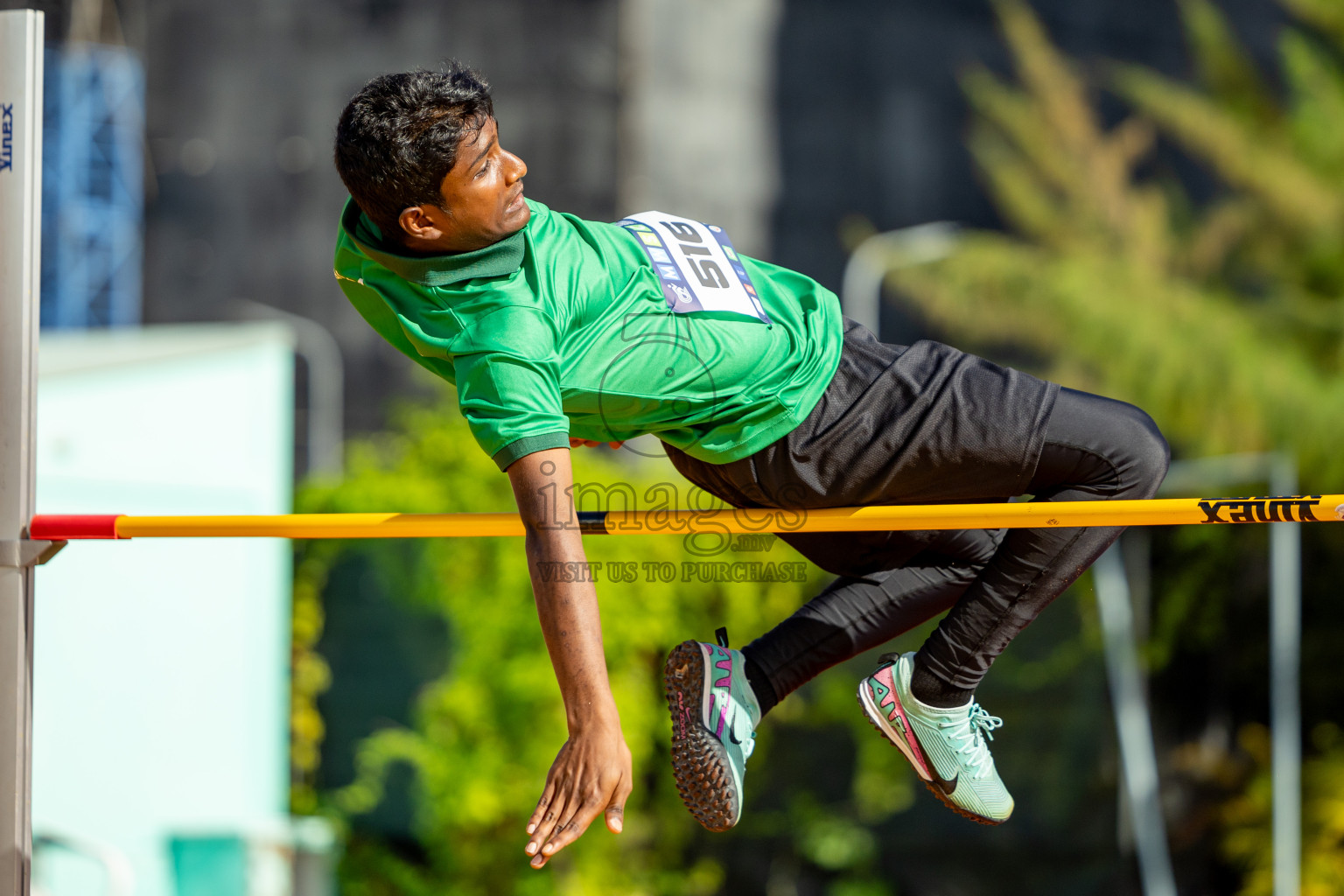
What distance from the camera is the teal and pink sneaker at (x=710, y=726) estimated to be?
282 cm

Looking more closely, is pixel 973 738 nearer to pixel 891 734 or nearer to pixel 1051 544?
pixel 891 734

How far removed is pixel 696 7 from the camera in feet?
39.0

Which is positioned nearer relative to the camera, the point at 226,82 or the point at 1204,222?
the point at 1204,222

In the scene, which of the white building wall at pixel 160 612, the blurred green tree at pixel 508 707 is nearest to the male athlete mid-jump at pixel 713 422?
the blurred green tree at pixel 508 707

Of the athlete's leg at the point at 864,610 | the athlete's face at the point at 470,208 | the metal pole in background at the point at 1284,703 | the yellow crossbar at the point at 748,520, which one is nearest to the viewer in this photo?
the athlete's face at the point at 470,208

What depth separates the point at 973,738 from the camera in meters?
2.86

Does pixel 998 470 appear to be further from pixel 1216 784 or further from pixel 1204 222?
pixel 1204 222

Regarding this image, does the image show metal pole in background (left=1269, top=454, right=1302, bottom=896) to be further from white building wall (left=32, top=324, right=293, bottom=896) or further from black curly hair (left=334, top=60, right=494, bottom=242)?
black curly hair (left=334, top=60, right=494, bottom=242)

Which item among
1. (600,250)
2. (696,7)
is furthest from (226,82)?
(600,250)

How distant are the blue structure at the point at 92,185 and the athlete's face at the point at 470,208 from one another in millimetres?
11333

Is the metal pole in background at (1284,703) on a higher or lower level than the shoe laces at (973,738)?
lower

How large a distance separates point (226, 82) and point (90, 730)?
29.0 feet

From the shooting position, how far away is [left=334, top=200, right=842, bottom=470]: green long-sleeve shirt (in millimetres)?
2271

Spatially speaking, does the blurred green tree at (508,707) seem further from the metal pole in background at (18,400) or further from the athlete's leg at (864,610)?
the metal pole in background at (18,400)
